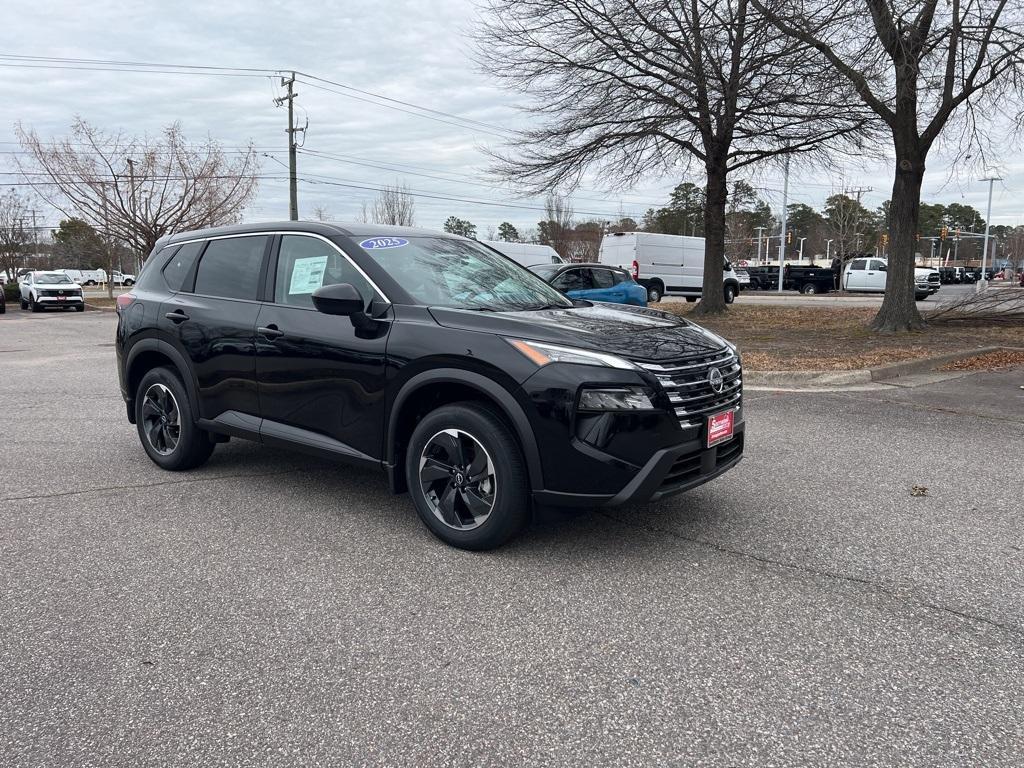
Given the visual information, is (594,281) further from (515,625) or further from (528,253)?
(515,625)

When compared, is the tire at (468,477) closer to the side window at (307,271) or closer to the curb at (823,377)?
the side window at (307,271)

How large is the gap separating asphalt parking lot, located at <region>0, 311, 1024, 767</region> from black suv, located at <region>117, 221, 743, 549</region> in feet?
1.21

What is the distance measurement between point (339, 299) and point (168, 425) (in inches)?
88.4

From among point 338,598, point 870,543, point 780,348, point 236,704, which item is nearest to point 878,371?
point 780,348

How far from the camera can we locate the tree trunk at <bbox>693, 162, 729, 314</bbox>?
19703 millimetres

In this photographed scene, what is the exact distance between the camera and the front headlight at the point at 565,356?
12.0ft

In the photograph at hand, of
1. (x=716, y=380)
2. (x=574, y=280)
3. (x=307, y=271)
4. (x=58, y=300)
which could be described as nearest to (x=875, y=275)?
(x=574, y=280)

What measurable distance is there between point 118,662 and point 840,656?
8.90ft

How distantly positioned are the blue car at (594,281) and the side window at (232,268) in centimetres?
976

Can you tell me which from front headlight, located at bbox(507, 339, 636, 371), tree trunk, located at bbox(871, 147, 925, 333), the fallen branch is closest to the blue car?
tree trunk, located at bbox(871, 147, 925, 333)

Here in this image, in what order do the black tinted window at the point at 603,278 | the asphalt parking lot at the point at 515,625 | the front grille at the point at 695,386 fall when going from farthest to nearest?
1. the black tinted window at the point at 603,278
2. the front grille at the point at 695,386
3. the asphalt parking lot at the point at 515,625

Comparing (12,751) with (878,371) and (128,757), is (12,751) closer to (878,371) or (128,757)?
(128,757)

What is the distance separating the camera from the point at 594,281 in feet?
57.8

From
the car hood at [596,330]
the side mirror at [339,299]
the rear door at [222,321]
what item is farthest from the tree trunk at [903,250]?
the side mirror at [339,299]
